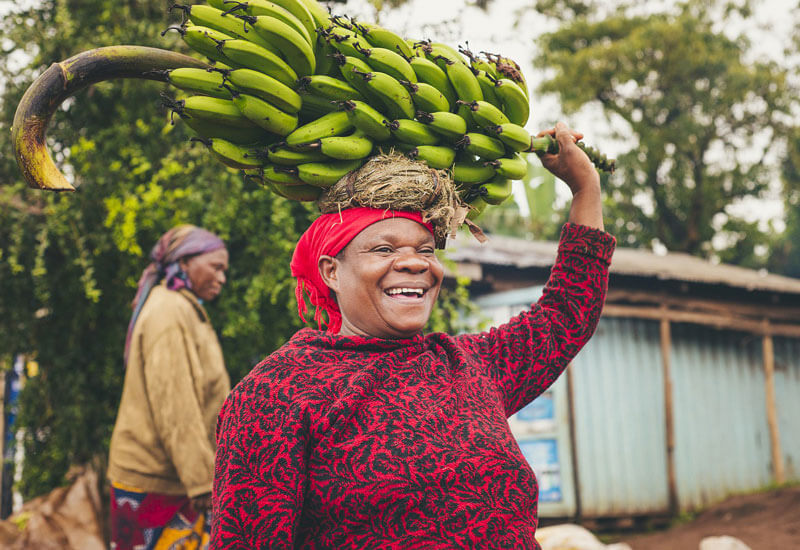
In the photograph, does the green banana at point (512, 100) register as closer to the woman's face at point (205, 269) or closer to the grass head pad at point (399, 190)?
the grass head pad at point (399, 190)

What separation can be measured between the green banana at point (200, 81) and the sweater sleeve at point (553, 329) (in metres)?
0.94

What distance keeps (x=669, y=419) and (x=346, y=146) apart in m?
8.44

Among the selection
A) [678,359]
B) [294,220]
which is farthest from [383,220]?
[678,359]

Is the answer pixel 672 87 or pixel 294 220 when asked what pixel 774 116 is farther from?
pixel 294 220

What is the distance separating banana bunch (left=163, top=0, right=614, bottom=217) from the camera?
182 centimetres

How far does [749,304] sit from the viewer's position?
1084 centimetres

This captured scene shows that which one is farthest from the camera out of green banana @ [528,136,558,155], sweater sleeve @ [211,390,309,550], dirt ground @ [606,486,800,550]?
dirt ground @ [606,486,800,550]

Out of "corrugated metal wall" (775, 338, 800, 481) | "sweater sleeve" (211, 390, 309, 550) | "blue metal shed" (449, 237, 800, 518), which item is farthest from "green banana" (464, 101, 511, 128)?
"corrugated metal wall" (775, 338, 800, 481)

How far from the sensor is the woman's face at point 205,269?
3.87m

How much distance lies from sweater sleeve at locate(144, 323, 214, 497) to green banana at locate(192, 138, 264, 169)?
1849 millimetres

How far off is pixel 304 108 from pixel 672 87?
1746cm

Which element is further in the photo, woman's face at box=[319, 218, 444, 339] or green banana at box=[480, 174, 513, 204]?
green banana at box=[480, 174, 513, 204]

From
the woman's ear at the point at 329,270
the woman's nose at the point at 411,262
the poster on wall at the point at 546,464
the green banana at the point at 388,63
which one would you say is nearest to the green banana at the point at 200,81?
the green banana at the point at 388,63

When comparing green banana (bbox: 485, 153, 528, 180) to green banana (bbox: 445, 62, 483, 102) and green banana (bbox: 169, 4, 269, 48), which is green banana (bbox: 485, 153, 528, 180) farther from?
green banana (bbox: 169, 4, 269, 48)
